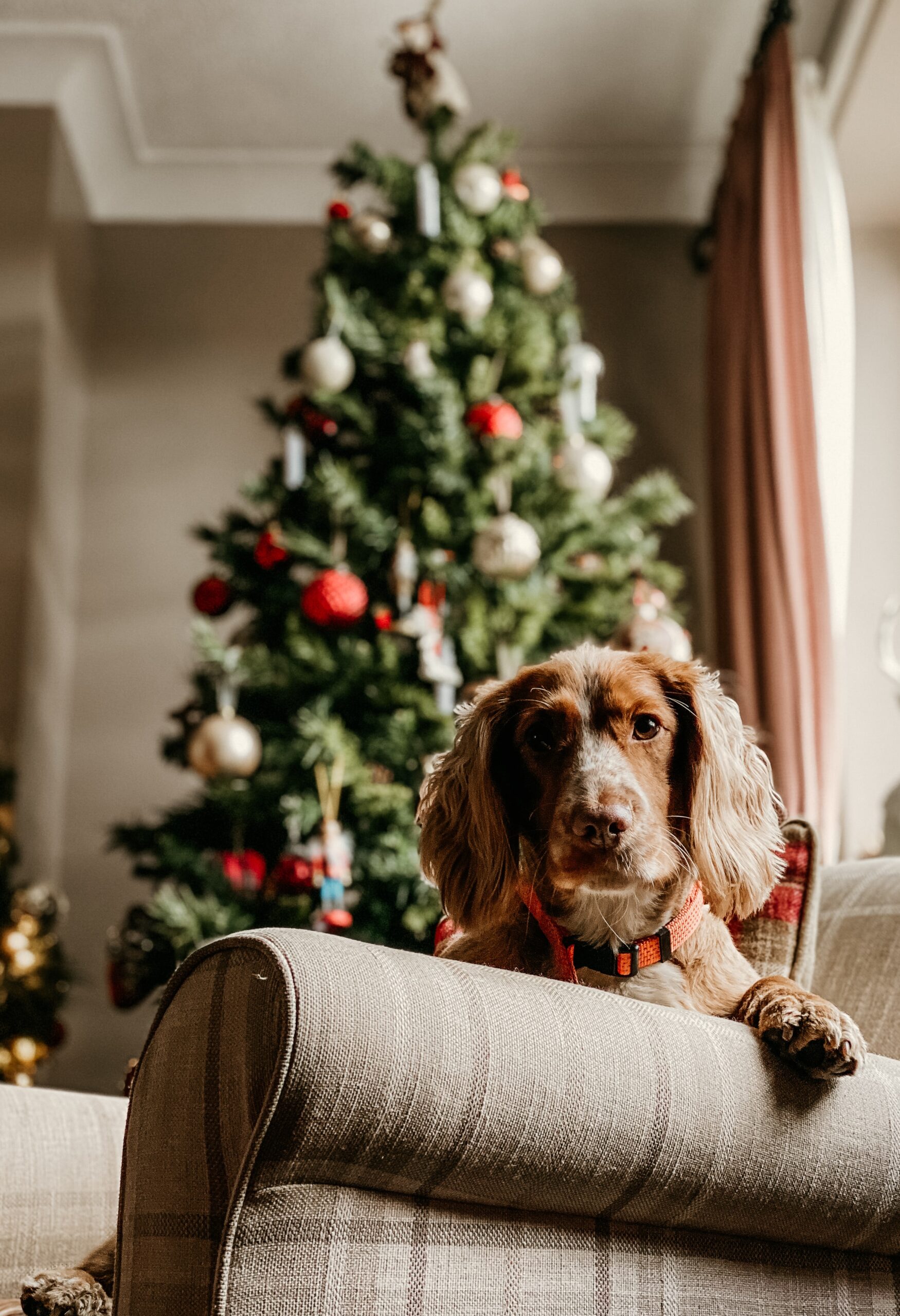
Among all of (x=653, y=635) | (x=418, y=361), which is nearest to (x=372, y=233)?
(x=418, y=361)

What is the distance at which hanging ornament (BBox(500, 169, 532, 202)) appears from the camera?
3311 mm

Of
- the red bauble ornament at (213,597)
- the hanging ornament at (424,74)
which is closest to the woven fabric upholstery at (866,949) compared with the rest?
the red bauble ornament at (213,597)

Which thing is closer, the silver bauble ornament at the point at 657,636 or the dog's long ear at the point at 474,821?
the dog's long ear at the point at 474,821

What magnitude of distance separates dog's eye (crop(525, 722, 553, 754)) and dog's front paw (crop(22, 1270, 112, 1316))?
2.06ft

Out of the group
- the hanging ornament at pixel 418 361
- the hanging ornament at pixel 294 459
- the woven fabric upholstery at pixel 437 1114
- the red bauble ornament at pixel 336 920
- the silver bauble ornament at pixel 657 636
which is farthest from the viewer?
the hanging ornament at pixel 294 459

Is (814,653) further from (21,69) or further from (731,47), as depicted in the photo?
(21,69)

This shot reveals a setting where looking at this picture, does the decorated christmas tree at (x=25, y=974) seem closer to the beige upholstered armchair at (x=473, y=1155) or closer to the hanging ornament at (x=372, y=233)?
the hanging ornament at (x=372, y=233)

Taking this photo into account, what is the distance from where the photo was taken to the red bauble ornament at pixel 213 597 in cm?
303

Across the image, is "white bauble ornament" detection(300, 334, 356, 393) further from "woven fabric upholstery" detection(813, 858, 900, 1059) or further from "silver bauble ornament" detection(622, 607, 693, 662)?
"woven fabric upholstery" detection(813, 858, 900, 1059)

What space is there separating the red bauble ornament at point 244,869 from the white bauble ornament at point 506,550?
864 mm

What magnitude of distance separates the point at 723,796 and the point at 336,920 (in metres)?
1.49

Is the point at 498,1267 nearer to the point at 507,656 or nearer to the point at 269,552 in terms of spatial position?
the point at 507,656

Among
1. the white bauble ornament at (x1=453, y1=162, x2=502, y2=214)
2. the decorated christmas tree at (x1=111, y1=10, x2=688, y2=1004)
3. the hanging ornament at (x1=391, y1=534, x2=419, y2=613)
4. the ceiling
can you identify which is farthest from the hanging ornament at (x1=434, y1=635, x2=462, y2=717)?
the ceiling

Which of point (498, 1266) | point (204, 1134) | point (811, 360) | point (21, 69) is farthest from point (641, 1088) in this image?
point (21, 69)
